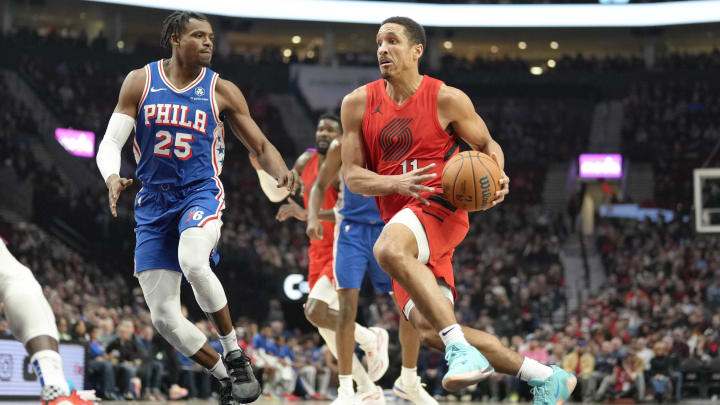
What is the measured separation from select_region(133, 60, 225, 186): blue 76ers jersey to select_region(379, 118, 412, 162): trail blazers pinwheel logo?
3.80 ft

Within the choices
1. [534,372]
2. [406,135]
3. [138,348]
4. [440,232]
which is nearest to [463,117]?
[406,135]

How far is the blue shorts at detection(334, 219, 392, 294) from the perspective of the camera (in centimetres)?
805

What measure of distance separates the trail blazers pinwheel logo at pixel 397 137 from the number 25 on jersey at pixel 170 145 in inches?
53.6

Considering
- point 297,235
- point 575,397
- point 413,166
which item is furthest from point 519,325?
point 413,166

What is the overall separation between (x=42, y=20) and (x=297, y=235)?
16634 millimetres

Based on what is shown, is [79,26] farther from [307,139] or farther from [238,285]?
[238,285]

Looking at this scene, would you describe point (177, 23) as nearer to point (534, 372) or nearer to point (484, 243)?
point (534, 372)

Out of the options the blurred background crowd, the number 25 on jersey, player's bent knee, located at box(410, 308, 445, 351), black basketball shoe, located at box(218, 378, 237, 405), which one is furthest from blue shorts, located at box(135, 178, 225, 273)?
the blurred background crowd

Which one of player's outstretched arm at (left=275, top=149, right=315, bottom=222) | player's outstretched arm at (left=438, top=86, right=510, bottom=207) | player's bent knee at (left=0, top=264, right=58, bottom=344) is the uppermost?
player's outstretched arm at (left=438, top=86, right=510, bottom=207)

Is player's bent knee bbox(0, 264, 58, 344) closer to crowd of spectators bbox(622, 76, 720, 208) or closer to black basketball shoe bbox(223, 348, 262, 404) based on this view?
black basketball shoe bbox(223, 348, 262, 404)

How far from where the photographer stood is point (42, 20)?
124 feet

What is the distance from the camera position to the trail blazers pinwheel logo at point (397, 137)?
6.09 m

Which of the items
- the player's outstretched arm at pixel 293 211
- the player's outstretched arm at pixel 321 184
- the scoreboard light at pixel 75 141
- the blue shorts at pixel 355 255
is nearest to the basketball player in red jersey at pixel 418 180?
the blue shorts at pixel 355 255

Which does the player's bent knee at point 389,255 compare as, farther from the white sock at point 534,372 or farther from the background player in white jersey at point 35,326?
the background player in white jersey at point 35,326
